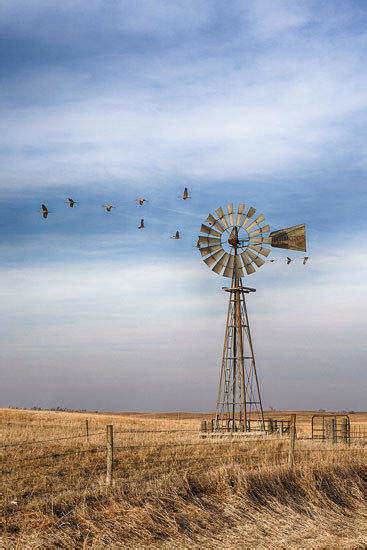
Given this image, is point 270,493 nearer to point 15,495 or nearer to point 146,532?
point 146,532

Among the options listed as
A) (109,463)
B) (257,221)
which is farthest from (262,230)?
(109,463)

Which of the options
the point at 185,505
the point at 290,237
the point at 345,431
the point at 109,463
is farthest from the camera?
the point at 290,237

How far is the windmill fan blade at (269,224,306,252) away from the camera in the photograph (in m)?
32.0

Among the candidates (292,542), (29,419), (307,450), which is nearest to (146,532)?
(292,542)

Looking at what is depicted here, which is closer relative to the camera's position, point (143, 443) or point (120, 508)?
point (120, 508)

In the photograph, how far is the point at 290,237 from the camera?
32.1 m

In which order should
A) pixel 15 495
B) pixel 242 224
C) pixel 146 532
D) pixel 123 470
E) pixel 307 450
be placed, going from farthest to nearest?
pixel 242 224 → pixel 307 450 → pixel 123 470 → pixel 15 495 → pixel 146 532

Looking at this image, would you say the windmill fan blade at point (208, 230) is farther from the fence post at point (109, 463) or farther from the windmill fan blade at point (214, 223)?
the fence post at point (109, 463)

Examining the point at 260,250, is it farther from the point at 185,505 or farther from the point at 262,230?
the point at 185,505

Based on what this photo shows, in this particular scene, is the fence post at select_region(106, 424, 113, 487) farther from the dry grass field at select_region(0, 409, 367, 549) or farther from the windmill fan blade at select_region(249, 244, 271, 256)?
the windmill fan blade at select_region(249, 244, 271, 256)

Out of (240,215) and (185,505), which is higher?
(240,215)

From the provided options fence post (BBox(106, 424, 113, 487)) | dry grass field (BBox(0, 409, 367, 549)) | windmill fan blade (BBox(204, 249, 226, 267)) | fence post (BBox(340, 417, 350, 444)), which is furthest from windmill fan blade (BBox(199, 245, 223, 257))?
fence post (BBox(106, 424, 113, 487))

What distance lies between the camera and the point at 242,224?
32.4m

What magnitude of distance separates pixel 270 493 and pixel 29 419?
36413mm
